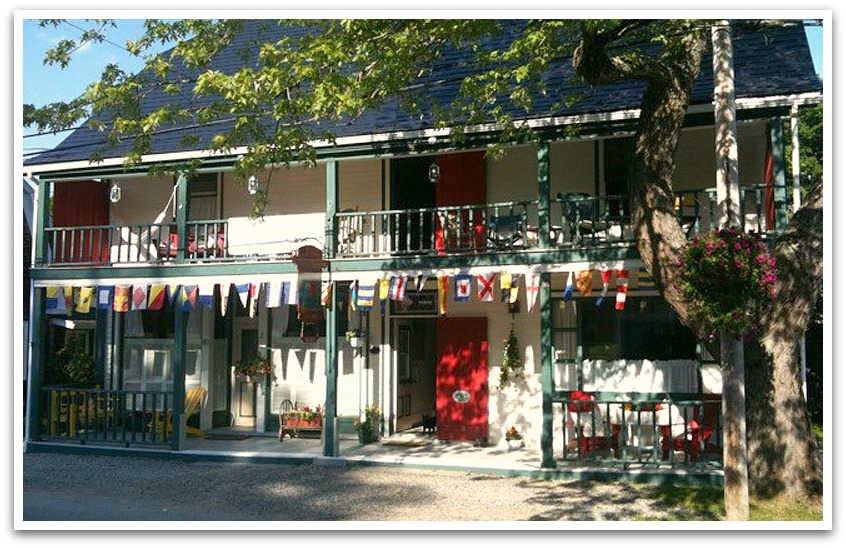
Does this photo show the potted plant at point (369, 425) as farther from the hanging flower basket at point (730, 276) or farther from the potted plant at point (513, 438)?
the hanging flower basket at point (730, 276)

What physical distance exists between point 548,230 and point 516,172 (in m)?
2.53

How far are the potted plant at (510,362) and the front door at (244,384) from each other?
516 cm

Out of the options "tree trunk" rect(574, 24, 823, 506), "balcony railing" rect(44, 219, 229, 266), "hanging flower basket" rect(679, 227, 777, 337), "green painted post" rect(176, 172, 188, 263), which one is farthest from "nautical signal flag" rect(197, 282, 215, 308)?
"hanging flower basket" rect(679, 227, 777, 337)

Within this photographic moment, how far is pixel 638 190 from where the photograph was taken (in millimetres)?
10320

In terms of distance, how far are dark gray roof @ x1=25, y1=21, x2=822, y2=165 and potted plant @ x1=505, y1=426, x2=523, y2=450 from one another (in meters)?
5.21

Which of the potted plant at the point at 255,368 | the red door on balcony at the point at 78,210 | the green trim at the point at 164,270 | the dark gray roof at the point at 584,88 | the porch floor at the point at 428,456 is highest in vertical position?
the dark gray roof at the point at 584,88

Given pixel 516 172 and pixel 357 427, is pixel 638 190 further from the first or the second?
pixel 357 427

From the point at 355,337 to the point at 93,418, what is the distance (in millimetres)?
5010

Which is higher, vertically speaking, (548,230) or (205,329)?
(548,230)

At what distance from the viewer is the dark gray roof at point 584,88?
11969 millimetres

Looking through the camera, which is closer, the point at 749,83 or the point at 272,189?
the point at 749,83

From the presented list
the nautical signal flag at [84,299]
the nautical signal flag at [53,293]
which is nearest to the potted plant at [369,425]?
the nautical signal flag at [84,299]
